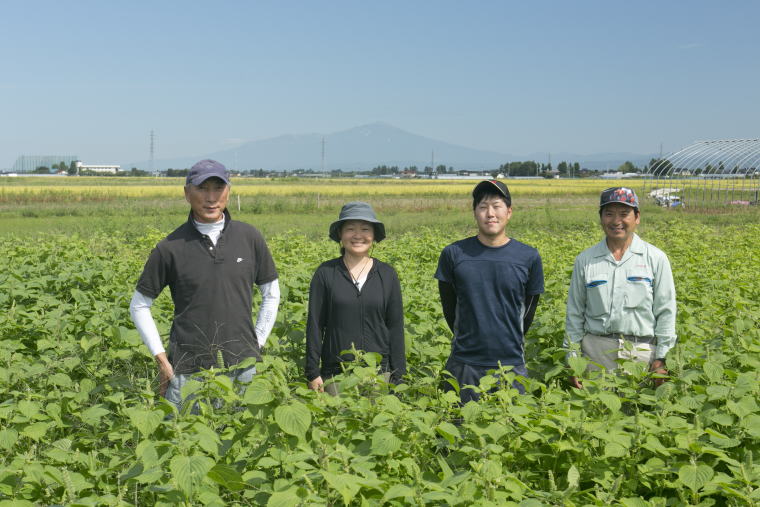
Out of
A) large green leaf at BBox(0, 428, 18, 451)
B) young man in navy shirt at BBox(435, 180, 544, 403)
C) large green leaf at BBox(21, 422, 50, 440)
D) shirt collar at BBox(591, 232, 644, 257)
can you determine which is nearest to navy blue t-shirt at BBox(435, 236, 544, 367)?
young man in navy shirt at BBox(435, 180, 544, 403)

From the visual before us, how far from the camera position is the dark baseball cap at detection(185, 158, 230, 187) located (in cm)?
341

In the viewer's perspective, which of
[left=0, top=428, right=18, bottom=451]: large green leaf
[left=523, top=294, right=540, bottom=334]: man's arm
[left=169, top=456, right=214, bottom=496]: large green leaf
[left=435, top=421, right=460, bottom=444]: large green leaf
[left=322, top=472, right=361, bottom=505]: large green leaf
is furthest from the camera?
[left=523, top=294, right=540, bottom=334]: man's arm

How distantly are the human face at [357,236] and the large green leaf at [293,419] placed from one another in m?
1.72

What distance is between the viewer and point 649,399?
2891mm

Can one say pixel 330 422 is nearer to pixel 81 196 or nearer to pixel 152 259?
pixel 152 259

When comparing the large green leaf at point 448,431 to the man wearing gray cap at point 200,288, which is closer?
the large green leaf at point 448,431

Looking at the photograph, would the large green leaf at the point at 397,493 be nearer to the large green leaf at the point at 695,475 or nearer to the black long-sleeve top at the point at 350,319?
the large green leaf at the point at 695,475

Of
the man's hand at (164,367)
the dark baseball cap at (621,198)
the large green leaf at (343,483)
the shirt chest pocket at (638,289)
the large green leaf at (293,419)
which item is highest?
the dark baseball cap at (621,198)

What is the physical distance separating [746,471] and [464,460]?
98 cm

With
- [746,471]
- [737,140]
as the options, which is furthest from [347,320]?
[737,140]

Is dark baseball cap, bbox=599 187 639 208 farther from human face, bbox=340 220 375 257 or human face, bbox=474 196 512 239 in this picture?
human face, bbox=340 220 375 257

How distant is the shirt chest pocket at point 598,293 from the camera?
12.7 feet

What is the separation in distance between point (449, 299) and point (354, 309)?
627 millimetres

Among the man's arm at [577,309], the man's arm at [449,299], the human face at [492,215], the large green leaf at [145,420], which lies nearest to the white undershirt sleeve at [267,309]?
the man's arm at [449,299]
